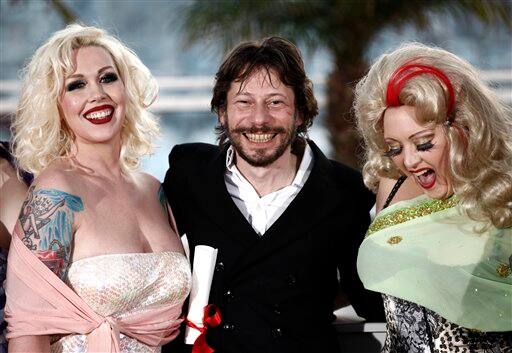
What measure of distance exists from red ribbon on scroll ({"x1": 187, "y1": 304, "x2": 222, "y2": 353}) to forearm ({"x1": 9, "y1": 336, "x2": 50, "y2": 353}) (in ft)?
1.86

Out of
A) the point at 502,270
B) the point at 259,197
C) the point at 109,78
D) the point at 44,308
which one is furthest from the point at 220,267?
the point at 502,270

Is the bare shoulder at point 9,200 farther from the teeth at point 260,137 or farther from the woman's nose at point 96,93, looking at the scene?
the teeth at point 260,137

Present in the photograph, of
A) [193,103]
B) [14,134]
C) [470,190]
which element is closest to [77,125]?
[14,134]

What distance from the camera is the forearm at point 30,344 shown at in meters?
3.31

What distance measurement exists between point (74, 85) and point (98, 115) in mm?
138

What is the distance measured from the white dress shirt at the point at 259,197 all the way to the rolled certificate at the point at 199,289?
0.83 ft

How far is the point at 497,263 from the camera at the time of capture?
3.22 meters

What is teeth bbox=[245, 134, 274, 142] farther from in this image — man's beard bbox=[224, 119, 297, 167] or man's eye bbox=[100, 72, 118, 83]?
man's eye bbox=[100, 72, 118, 83]

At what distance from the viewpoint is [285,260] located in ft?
12.3

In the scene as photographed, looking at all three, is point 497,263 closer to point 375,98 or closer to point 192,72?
point 375,98

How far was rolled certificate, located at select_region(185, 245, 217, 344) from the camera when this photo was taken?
3.68 meters

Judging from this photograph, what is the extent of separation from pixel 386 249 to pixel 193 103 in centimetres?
1120

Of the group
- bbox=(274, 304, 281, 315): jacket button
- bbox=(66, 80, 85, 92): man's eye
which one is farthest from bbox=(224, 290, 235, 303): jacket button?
bbox=(66, 80, 85, 92): man's eye

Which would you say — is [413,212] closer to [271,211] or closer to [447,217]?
[447,217]
